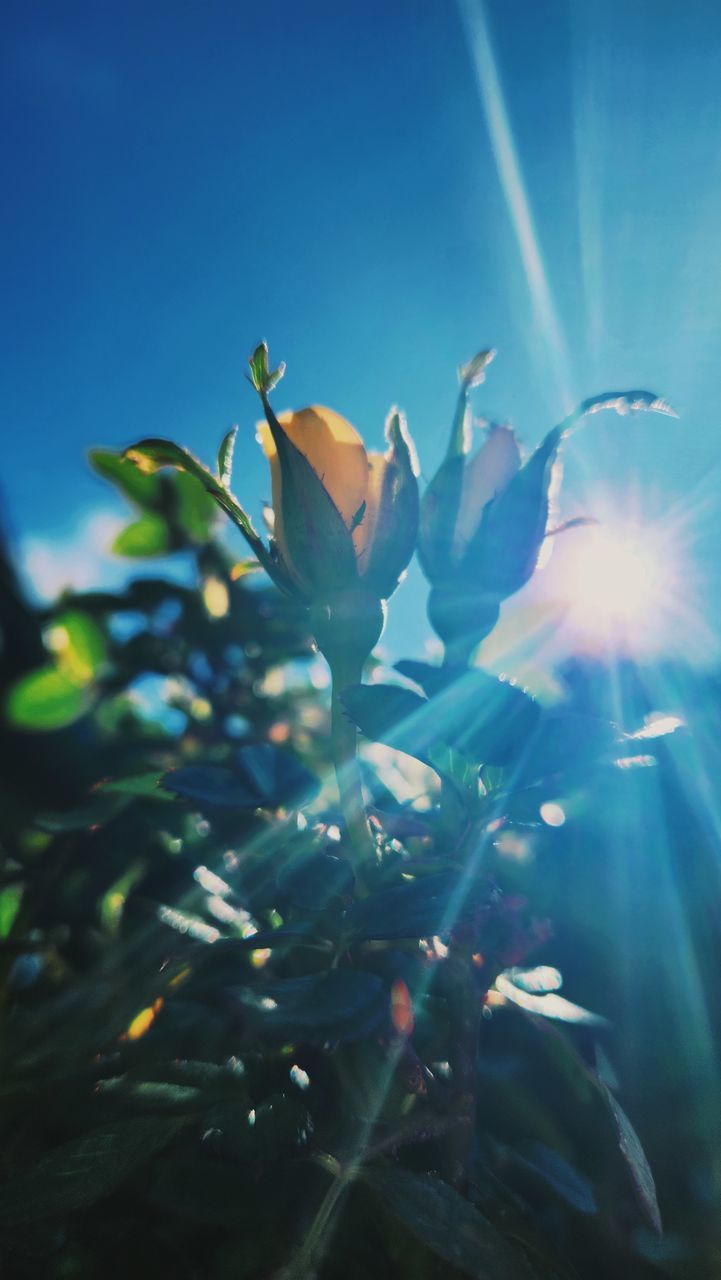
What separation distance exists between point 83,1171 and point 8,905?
38 centimetres

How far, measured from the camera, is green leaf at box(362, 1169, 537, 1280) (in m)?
0.32

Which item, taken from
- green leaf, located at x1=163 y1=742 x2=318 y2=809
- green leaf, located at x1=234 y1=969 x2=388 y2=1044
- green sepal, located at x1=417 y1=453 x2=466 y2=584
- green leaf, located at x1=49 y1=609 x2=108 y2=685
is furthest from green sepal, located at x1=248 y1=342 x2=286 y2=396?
green leaf, located at x1=49 y1=609 x2=108 y2=685

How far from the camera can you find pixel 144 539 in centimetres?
107

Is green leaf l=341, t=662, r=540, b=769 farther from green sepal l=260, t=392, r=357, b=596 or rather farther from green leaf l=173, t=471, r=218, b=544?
Result: green leaf l=173, t=471, r=218, b=544

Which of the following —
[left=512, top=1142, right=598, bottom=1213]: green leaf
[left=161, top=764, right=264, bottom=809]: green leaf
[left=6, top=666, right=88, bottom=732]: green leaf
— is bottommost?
[left=512, top=1142, right=598, bottom=1213]: green leaf

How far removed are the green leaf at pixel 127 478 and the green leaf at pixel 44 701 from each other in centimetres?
40

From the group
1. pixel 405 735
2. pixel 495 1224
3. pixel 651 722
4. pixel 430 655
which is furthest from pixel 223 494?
pixel 430 655

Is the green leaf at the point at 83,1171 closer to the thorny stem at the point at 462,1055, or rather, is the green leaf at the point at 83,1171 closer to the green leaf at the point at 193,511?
the thorny stem at the point at 462,1055

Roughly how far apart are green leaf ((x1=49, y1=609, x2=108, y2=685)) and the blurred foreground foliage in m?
0.32

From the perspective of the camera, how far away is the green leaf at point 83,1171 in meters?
0.35

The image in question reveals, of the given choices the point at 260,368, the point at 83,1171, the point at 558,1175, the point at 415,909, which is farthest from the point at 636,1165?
the point at 260,368

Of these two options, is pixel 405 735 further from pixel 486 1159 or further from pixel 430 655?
pixel 430 655

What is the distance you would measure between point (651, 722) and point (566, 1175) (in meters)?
0.27

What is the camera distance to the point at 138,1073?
0.44 metres
